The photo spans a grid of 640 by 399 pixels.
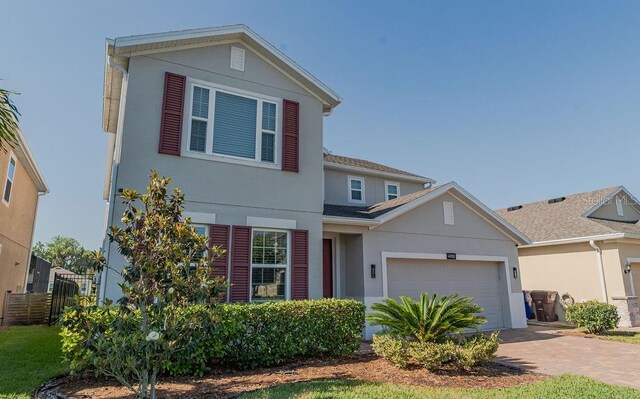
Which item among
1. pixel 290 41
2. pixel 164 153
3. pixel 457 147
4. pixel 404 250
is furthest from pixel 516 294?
pixel 164 153

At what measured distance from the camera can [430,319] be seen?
7578 millimetres

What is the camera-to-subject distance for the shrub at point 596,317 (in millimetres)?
12000

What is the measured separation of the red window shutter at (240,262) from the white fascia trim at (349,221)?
2.40 m

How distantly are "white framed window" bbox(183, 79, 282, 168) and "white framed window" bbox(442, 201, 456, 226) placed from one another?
6.43 m

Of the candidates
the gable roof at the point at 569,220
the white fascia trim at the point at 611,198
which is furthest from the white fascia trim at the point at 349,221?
the white fascia trim at the point at 611,198

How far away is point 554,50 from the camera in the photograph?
514 inches

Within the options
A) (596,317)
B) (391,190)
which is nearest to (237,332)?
(391,190)

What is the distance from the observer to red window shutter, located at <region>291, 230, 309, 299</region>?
30.1ft

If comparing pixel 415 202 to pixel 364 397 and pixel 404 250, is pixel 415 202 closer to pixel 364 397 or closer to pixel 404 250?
pixel 404 250

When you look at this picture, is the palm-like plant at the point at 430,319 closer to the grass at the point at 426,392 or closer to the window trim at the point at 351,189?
the grass at the point at 426,392

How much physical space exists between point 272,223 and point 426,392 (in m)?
5.09

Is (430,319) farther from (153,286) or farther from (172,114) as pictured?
(172,114)

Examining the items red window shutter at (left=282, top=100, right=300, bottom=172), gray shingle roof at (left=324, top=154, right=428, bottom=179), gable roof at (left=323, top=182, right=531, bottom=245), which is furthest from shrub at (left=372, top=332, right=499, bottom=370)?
gray shingle roof at (left=324, top=154, right=428, bottom=179)

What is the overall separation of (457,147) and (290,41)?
32.6 ft
